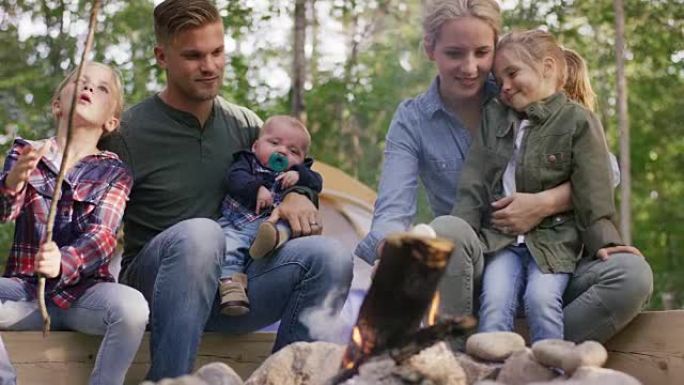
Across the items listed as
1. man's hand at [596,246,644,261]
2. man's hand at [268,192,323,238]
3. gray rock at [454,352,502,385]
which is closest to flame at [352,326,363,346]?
gray rock at [454,352,502,385]

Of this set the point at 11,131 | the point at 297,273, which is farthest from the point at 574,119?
the point at 11,131

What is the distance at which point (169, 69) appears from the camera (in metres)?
3.72

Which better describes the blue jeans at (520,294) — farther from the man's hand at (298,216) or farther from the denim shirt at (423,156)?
the man's hand at (298,216)

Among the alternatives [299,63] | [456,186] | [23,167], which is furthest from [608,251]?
[299,63]

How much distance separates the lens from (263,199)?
3555mm

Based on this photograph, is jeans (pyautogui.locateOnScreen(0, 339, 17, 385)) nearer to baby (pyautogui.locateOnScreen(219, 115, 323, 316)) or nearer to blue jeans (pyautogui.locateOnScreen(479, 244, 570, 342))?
baby (pyautogui.locateOnScreen(219, 115, 323, 316))

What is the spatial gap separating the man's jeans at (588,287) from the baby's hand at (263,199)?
63 centimetres

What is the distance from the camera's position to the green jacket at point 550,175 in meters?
3.30

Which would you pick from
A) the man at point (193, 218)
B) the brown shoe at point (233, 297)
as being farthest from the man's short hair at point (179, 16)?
the brown shoe at point (233, 297)

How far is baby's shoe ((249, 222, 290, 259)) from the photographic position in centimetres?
335

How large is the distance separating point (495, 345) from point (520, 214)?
2.07ft

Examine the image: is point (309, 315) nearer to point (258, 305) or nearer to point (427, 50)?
point (258, 305)

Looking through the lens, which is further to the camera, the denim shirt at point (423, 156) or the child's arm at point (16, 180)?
the denim shirt at point (423, 156)

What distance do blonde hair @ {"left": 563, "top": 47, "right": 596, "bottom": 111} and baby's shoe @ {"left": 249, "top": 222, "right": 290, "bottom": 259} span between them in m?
1.12
